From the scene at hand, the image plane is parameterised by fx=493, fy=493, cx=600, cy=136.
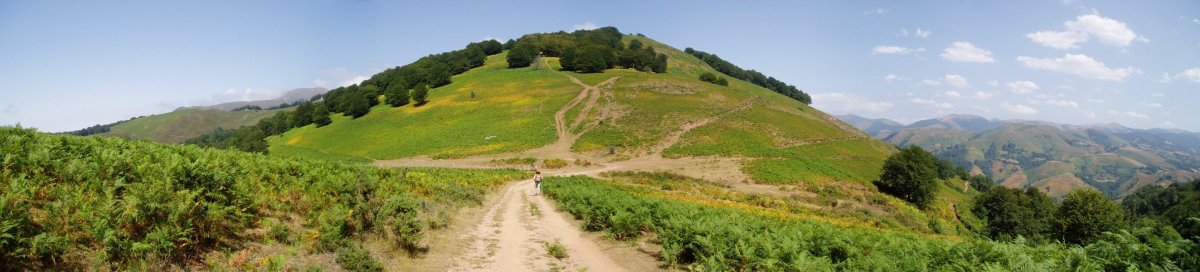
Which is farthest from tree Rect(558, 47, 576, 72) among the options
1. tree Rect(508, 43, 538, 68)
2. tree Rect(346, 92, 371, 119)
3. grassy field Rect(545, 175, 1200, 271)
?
grassy field Rect(545, 175, 1200, 271)

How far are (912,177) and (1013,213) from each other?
1470 centimetres

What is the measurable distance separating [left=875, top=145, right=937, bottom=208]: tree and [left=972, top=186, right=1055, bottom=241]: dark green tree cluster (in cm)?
758

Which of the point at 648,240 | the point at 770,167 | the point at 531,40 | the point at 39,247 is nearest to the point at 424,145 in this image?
the point at 770,167

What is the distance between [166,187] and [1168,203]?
221590 millimetres

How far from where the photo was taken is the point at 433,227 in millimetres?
14656

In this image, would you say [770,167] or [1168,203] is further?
[1168,203]

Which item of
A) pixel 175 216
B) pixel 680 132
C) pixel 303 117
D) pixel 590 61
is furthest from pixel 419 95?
pixel 175 216

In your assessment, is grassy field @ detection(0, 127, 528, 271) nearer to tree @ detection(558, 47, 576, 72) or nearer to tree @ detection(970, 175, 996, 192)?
tree @ detection(558, 47, 576, 72)

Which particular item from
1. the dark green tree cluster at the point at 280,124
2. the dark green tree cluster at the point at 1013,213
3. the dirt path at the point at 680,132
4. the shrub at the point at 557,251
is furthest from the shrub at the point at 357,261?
the dark green tree cluster at the point at 280,124

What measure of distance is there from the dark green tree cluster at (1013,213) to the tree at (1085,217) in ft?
30.1

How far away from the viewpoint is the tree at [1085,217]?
43688 mm

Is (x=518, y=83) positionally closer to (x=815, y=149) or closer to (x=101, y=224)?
(x=815, y=149)

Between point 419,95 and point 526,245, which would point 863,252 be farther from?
point 419,95

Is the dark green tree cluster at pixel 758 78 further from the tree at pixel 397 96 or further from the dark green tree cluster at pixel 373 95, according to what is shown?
the tree at pixel 397 96
